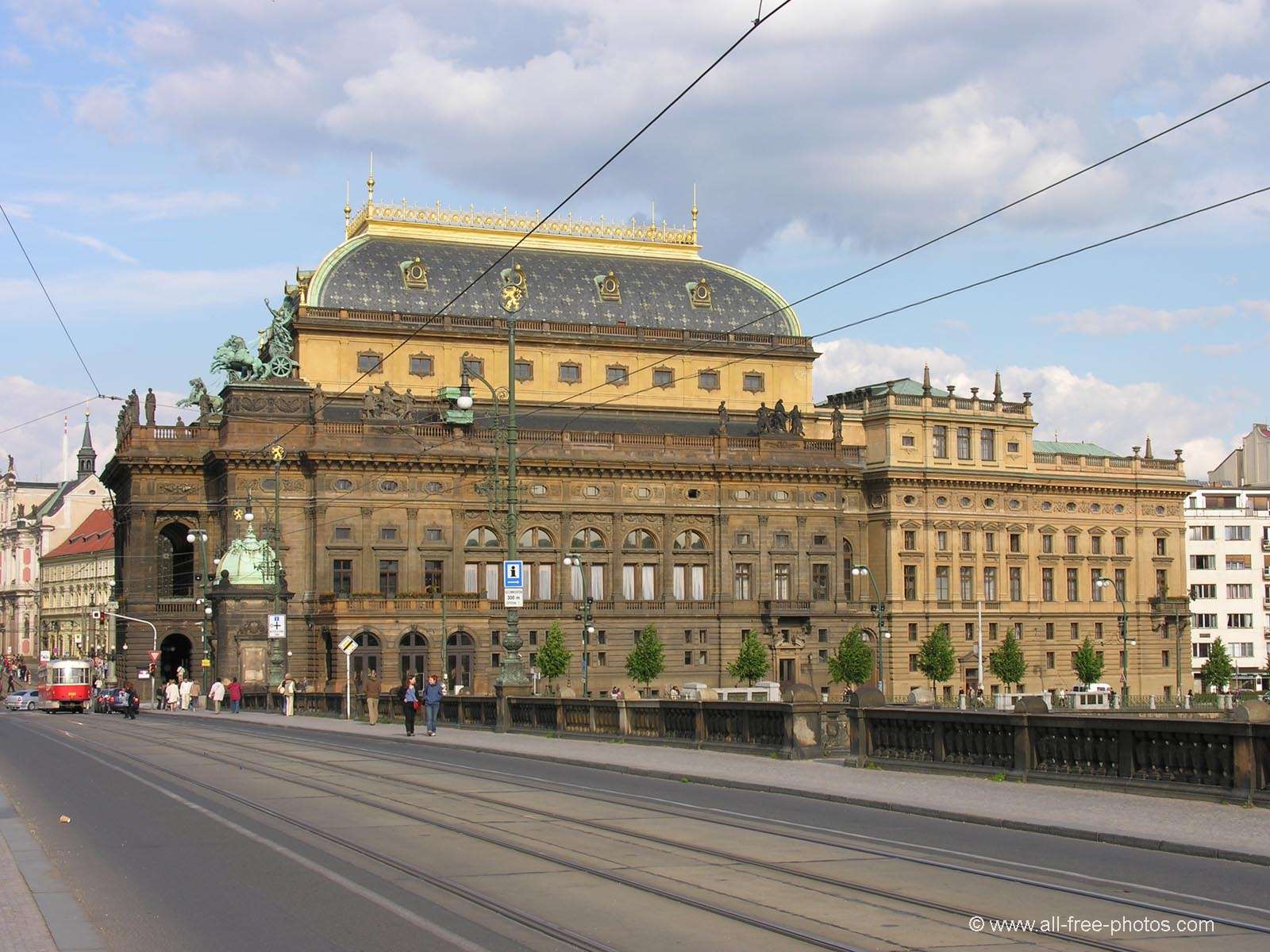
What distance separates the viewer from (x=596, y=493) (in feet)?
325

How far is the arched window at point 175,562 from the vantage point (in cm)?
9969

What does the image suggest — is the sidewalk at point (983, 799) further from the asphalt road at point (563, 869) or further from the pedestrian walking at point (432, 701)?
the pedestrian walking at point (432, 701)

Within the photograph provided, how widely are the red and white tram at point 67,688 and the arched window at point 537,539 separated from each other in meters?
25.6

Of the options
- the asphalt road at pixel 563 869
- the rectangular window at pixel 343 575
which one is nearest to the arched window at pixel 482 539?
the rectangular window at pixel 343 575

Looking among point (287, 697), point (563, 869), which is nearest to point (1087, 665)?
point (287, 697)

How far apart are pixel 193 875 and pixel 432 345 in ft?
276

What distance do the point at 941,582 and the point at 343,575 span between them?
40.0 m

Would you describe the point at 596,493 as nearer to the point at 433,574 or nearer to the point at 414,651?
the point at 433,574

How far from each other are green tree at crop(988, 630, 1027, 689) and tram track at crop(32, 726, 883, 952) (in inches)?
3246

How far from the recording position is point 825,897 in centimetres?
1561

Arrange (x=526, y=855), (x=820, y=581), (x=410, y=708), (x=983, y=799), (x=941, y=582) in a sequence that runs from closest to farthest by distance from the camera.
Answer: (x=526, y=855), (x=983, y=799), (x=410, y=708), (x=820, y=581), (x=941, y=582)

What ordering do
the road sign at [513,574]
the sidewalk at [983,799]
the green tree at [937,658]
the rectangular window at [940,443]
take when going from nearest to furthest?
the sidewalk at [983,799] → the road sign at [513,574] → the green tree at [937,658] → the rectangular window at [940,443]

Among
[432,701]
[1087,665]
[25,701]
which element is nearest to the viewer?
[432,701]

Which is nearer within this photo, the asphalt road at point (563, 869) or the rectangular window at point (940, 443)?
the asphalt road at point (563, 869)
